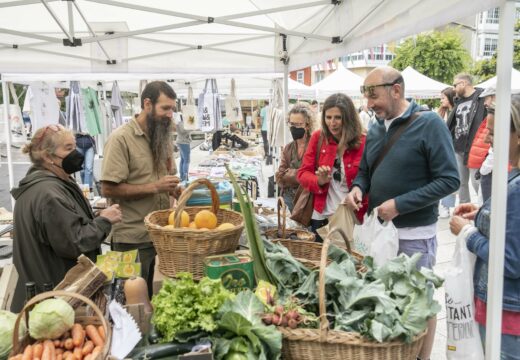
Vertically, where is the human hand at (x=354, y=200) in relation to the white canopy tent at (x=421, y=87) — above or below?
below

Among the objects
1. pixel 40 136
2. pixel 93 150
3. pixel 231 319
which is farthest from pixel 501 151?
pixel 93 150

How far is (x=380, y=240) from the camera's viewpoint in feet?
8.54

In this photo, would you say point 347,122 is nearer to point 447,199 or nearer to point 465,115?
point 465,115

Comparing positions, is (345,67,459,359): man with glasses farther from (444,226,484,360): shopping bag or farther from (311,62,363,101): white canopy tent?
(311,62,363,101): white canopy tent

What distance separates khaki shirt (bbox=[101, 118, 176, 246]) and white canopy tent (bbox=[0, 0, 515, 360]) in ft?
3.84

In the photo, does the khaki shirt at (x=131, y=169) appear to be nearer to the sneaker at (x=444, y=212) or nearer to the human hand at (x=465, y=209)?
the human hand at (x=465, y=209)

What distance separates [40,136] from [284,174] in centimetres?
234

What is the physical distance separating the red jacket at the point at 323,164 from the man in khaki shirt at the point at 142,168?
101 cm

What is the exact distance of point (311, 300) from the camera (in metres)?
1.86

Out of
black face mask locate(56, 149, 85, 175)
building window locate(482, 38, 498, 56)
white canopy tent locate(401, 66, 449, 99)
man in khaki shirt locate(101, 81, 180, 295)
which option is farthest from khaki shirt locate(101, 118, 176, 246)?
building window locate(482, 38, 498, 56)

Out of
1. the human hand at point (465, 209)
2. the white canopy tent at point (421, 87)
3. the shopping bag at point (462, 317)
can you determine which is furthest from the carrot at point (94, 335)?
the white canopy tent at point (421, 87)

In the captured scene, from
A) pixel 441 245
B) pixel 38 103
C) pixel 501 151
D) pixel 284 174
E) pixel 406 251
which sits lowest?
pixel 441 245

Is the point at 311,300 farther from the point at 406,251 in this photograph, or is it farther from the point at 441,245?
the point at 441,245

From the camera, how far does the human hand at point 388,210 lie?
2.57m
